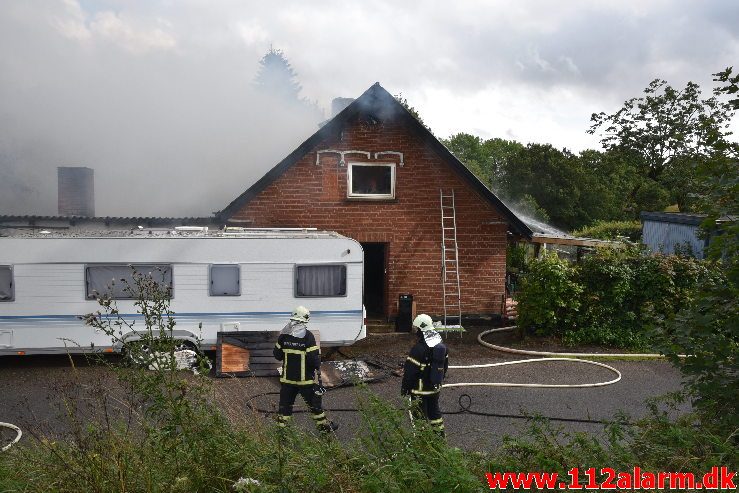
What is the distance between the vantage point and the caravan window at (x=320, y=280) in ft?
37.4

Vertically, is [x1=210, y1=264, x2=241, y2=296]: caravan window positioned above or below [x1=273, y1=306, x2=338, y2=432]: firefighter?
above

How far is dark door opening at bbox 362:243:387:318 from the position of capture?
16.1 m

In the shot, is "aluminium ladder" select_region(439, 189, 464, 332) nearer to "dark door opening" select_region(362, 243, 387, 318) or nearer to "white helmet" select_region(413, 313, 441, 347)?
"dark door opening" select_region(362, 243, 387, 318)

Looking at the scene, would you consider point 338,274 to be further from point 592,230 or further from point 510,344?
point 592,230

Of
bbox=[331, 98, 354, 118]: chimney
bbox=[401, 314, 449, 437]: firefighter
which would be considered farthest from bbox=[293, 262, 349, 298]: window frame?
bbox=[331, 98, 354, 118]: chimney

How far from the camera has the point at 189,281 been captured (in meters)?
11.0

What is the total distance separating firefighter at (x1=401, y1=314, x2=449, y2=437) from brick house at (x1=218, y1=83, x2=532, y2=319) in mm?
7640

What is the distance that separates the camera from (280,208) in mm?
14281

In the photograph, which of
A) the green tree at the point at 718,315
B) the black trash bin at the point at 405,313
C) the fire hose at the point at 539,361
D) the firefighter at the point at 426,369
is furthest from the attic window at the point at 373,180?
the green tree at the point at 718,315

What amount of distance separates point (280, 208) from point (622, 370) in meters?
8.26

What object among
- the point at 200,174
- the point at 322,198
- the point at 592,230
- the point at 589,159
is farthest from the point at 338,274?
the point at 589,159

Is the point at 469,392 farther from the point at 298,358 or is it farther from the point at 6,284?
the point at 6,284

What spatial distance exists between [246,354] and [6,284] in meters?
4.36

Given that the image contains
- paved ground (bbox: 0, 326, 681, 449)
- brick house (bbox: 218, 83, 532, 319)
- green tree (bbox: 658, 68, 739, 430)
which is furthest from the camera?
brick house (bbox: 218, 83, 532, 319)
